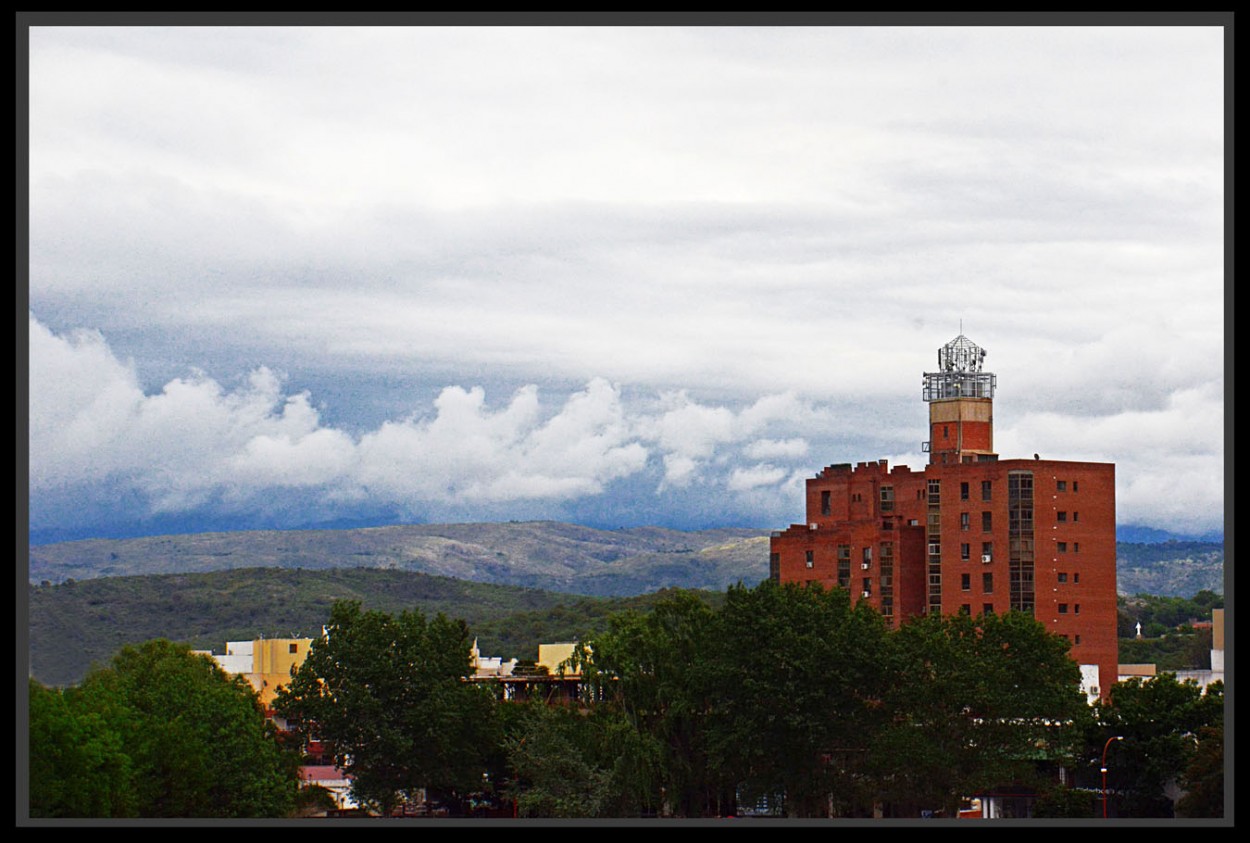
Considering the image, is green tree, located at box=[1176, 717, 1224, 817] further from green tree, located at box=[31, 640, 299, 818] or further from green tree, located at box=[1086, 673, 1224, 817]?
green tree, located at box=[31, 640, 299, 818]

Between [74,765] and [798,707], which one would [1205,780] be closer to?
[798,707]

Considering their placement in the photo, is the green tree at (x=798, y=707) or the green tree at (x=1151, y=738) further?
the green tree at (x=1151, y=738)

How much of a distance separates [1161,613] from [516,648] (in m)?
66.0

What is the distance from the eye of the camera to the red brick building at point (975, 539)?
106 m

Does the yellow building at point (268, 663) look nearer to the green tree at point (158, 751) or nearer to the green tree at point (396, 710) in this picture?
the green tree at point (396, 710)

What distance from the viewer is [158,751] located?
2158 inches

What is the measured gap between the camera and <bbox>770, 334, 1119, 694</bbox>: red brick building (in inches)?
4154

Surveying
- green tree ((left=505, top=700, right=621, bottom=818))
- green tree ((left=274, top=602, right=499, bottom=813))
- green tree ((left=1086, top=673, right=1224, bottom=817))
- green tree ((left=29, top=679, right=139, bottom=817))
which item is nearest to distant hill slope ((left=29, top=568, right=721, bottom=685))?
green tree ((left=274, top=602, right=499, bottom=813))

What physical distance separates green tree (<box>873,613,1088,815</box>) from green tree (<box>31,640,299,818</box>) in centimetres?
2192

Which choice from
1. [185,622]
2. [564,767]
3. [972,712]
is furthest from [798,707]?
[185,622]

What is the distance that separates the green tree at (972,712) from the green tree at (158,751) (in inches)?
863

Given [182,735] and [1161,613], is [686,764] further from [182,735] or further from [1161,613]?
[1161,613]

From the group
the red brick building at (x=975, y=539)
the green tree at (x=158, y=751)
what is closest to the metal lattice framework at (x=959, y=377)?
the red brick building at (x=975, y=539)
